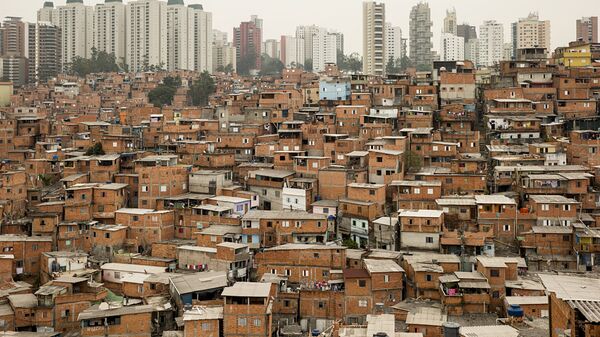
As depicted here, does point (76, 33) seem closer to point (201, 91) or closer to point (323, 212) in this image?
point (201, 91)

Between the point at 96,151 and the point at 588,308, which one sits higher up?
the point at 96,151

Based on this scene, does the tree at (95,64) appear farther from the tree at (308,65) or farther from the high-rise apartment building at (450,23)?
the high-rise apartment building at (450,23)

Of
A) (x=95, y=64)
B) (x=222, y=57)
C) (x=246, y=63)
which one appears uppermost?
(x=222, y=57)

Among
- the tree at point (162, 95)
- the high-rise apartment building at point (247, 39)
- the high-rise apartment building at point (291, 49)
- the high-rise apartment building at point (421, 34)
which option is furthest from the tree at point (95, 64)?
the high-rise apartment building at point (421, 34)

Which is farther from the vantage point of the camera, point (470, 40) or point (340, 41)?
point (340, 41)

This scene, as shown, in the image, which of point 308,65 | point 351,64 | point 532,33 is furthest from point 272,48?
point 532,33

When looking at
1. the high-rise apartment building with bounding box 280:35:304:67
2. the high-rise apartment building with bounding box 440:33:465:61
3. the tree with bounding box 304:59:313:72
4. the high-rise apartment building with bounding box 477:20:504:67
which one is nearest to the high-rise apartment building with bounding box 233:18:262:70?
the high-rise apartment building with bounding box 280:35:304:67
